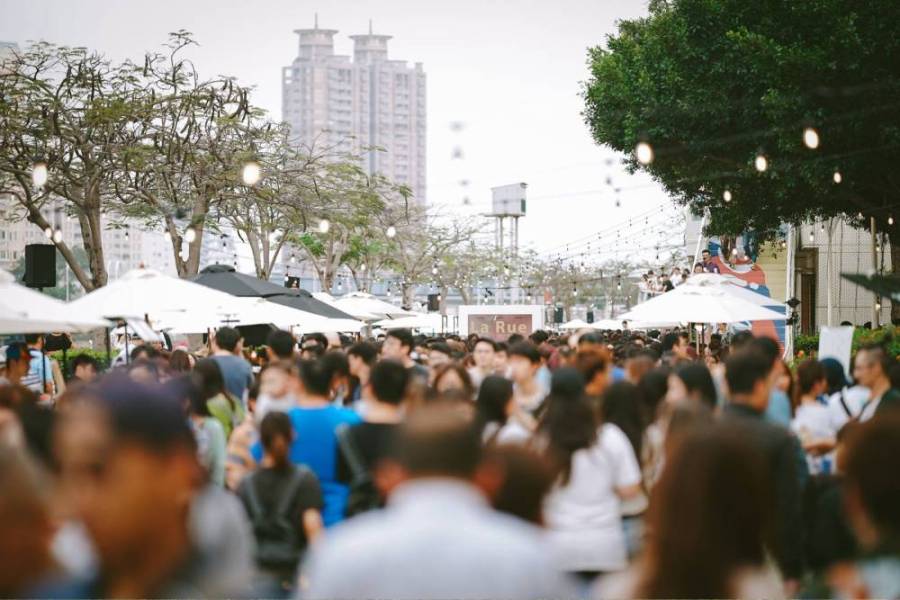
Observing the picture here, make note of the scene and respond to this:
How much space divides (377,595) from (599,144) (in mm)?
24990

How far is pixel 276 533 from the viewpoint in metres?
5.32

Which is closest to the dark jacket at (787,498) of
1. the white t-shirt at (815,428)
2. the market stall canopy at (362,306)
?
the white t-shirt at (815,428)

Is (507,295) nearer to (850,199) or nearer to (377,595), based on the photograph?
(850,199)

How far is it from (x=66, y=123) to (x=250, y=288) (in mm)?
6413

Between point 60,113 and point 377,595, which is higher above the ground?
point 60,113

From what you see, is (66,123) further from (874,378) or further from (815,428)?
(815,428)

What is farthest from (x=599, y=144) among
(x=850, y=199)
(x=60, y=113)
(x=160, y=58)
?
(x=60, y=113)

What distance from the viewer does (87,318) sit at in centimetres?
871

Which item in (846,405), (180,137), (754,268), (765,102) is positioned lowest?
(846,405)

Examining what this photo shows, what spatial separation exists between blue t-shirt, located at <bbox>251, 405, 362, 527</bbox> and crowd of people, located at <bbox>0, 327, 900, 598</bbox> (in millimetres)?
11

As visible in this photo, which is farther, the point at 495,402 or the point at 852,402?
the point at 852,402

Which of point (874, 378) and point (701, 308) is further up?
point (701, 308)

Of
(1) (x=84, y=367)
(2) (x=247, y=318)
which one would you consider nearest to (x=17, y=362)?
(1) (x=84, y=367)

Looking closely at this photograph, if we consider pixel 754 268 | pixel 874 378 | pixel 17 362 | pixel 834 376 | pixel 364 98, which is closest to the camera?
pixel 874 378
